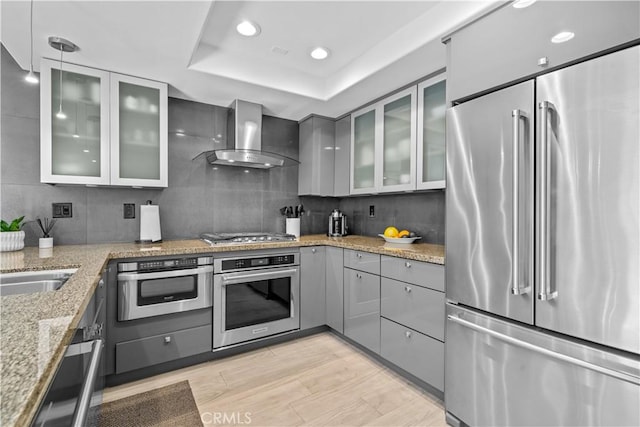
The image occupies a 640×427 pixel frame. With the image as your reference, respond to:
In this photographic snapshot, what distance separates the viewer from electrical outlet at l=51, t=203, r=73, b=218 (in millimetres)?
2354

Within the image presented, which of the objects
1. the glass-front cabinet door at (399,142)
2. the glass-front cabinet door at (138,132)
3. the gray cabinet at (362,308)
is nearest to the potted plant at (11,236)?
the glass-front cabinet door at (138,132)

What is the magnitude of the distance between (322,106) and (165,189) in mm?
1670

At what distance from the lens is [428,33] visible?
1.84 metres

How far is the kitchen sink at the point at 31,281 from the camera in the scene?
147 cm

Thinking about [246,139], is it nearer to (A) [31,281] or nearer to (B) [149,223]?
(B) [149,223]

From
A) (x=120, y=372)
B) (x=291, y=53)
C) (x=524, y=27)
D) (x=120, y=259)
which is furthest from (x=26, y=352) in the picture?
(x=291, y=53)

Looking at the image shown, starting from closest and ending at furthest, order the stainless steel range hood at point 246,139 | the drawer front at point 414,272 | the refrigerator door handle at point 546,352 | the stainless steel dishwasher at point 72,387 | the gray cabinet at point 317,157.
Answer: the stainless steel dishwasher at point 72,387 < the refrigerator door handle at point 546,352 < the drawer front at point 414,272 < the stainless steel range hood at point 246,139 < the gray cabinet at point 317,157

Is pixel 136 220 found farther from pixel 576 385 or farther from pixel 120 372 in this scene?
pixel 576 385

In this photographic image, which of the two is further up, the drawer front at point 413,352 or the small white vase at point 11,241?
the small white vase at point 11,241

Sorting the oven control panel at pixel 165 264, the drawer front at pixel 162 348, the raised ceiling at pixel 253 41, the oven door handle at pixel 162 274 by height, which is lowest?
the drawer front at pixel 162 348

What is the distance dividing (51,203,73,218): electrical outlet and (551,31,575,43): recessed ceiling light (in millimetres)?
3225

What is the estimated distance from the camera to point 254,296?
2553 millimetres

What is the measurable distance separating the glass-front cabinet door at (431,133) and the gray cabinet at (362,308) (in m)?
0.86

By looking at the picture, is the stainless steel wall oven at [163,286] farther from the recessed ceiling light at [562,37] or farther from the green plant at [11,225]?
the recessed ceiling light at [562,37]
